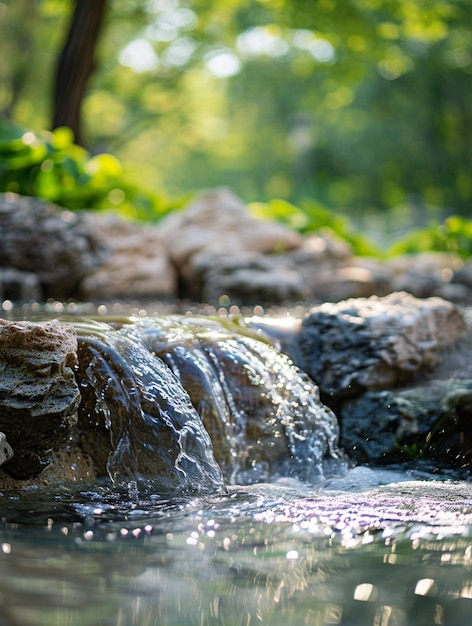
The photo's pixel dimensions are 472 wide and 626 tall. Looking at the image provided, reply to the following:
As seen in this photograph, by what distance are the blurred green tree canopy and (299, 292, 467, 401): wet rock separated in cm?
811

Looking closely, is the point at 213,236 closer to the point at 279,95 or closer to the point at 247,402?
the point at 247,402

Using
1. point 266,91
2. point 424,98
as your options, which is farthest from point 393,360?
point 266,91

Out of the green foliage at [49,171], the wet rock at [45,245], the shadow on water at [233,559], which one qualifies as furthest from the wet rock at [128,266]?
the shadow on water at [233,559]

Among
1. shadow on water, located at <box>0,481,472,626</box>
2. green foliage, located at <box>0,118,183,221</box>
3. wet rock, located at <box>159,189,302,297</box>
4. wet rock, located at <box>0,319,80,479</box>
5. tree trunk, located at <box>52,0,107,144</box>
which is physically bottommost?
shadow on water, located at <box>0,481,472,626</box>

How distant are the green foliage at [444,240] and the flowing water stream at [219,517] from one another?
280 inches

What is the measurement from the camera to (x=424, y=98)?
26.1m

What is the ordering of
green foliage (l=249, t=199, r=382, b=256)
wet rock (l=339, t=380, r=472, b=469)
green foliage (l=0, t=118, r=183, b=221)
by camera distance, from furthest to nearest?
1. green foliage (l=249, t=199, r=382, b=256)
2. green foliage (l=0, t=118, r=183, b=221)
3. wet rock (l=339, t=380, r=472, b=469)

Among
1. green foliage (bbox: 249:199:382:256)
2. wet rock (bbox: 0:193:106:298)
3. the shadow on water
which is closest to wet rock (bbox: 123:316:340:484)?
the shadow on water

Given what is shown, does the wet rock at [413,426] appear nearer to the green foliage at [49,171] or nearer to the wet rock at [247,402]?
the wet rock at [247,402]

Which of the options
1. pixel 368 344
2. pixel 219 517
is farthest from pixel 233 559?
pixel 368 344

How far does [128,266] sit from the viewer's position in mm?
7379

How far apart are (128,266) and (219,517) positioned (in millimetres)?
5028

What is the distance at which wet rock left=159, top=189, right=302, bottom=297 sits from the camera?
7.67 metres

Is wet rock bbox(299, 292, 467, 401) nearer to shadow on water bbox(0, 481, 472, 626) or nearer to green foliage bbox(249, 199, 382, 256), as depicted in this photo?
shadow on water bbox(0, 481, 472, 626)
